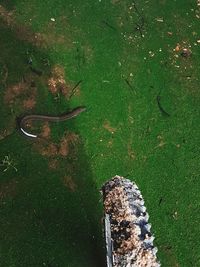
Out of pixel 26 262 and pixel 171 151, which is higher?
pixel 171 151

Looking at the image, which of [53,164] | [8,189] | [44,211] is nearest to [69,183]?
[53,164]

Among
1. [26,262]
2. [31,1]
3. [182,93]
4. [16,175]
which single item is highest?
[31,1]

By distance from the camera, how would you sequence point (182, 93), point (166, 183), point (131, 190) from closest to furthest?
point (131, 190)
point (166, 183)
point (182, 93)

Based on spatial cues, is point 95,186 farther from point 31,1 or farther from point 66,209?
point 31,1

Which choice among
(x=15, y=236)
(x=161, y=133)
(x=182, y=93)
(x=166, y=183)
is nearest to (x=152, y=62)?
(x=182, y=93)

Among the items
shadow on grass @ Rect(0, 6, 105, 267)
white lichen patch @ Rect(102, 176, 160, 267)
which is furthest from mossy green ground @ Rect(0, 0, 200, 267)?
white lichen patch @ Rect(102, 176, 160, 267)
